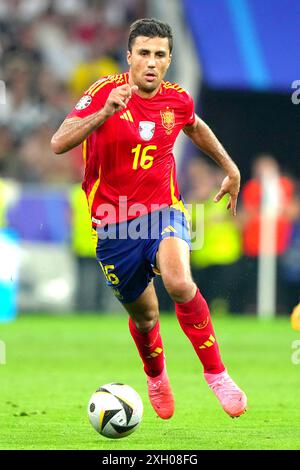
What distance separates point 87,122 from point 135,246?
0.90 metres

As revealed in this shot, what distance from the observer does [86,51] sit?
71.3ft

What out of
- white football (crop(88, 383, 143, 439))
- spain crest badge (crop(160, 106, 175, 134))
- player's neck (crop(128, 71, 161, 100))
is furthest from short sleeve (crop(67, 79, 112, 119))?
white football (crop(88, 383, 143, 439))

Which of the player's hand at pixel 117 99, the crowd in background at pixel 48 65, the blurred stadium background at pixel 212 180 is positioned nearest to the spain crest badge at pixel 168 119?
the player's hand at pixel 117 99

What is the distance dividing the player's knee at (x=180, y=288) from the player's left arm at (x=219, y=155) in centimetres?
90

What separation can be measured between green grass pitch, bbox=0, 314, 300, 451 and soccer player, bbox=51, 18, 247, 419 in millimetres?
374

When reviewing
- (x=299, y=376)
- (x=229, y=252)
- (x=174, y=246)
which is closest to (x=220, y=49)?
(x=229, y=252)

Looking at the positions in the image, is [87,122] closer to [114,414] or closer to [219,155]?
[219,155]

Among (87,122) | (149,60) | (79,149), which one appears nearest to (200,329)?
(87,122)

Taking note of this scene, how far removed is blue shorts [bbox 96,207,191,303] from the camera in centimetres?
731

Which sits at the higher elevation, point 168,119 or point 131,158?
point 168,119

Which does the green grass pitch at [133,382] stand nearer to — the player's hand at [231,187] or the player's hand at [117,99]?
the player's hand at [231,187]

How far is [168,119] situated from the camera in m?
7.45

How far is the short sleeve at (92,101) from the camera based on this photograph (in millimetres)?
7020

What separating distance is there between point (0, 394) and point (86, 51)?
44.0 ft
